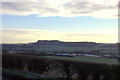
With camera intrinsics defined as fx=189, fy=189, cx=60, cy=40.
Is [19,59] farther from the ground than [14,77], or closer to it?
farther from the ground

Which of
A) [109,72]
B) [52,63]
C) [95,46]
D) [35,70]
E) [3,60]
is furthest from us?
[95,46]

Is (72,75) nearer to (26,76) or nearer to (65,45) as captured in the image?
(26,76)

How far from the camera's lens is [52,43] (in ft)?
173

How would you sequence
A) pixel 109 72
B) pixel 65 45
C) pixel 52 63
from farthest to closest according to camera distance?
pixel 65 45 → pixel 52 63 → pixel 109 72

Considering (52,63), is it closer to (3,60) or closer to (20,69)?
(20,69)

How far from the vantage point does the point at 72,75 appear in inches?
424

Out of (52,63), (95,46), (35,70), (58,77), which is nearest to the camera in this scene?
(58,77)

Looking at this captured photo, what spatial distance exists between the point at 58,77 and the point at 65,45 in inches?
1545

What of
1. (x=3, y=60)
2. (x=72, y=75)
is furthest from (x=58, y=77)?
(x=3, y=60)

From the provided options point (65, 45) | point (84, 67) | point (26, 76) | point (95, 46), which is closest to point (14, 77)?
point (26, 76)

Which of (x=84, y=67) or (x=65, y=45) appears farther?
(x=65, y=45)

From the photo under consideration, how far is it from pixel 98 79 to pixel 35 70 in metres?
4.87

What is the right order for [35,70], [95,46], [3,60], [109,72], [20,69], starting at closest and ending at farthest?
[109,72]
[35,70]
[20,69]
[3,60]
[95,46]

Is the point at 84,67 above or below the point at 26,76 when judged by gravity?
above
